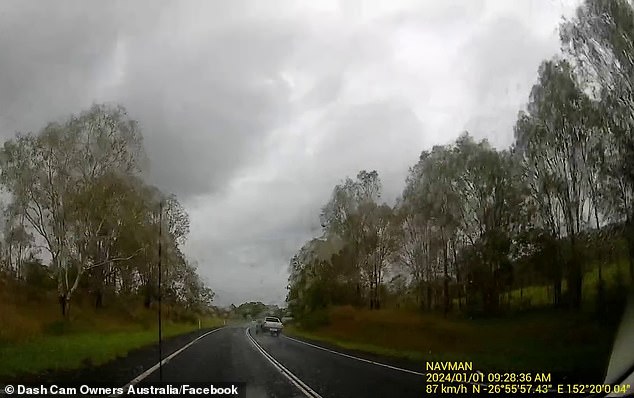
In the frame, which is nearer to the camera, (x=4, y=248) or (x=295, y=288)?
(x=4, y=248)

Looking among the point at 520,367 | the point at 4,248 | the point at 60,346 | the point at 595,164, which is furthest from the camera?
the point at 4,248

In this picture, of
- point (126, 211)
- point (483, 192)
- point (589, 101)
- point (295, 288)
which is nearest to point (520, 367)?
point (483, 192)

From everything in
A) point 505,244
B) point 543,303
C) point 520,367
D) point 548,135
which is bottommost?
point 520,367

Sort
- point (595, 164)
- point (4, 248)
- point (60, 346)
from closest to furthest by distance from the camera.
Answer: point (595, 164), point (60, 346), point (4, 248)

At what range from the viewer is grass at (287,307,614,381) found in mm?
9227

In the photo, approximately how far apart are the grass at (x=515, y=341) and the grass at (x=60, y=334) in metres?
5.18

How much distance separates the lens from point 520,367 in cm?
966

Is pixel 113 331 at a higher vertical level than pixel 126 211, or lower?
lower

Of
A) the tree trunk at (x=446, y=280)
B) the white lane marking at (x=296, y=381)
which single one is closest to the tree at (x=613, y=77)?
the tree trunk at (x=446, y=280)

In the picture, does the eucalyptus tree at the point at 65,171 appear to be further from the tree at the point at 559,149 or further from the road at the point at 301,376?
the tree at the point at 559,149

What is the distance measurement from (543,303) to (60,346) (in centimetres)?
905

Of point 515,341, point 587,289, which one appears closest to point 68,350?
point 515,341

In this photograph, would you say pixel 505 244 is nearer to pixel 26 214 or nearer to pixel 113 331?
pixel 113 331

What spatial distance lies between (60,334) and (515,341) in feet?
27.4
